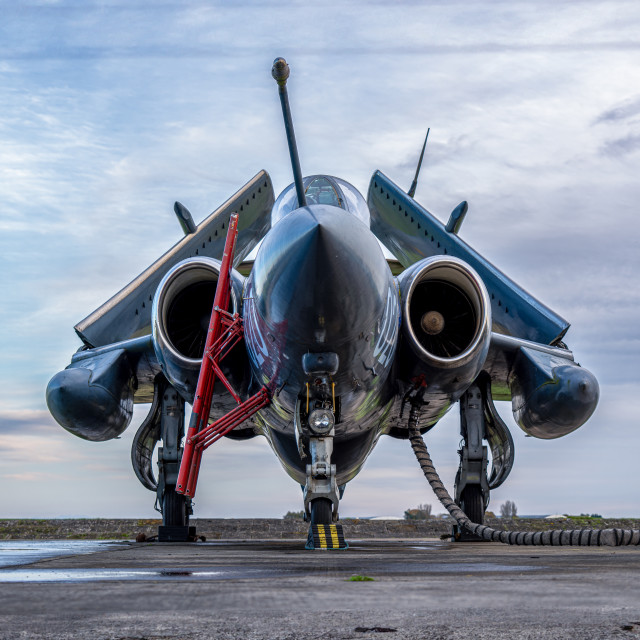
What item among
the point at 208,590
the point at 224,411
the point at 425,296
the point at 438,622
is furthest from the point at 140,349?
the point at 438,622

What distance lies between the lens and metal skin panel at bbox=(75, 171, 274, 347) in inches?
459

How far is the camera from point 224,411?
384 inches

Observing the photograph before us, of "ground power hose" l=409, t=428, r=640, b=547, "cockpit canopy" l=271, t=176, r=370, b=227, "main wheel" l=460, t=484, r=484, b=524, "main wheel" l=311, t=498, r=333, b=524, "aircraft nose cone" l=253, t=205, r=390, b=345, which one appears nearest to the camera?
"aircraft nose cone" l=253, t=205, r=390, b=345

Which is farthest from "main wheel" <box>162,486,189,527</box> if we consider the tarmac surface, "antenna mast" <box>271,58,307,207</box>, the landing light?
the tarmac surface

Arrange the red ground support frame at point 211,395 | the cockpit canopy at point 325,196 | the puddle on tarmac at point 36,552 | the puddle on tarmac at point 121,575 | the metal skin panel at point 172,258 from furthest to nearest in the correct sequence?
the metal skin panel at point 172,258
the cockpit canopy at point 325,196
the red ground support frame at point 211,395
the puddle on tarmac at point 36,552
the puddle on tarmac at point 121,575

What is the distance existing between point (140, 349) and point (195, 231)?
7.03 ft

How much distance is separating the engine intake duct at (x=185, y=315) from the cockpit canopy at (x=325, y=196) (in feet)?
3.08

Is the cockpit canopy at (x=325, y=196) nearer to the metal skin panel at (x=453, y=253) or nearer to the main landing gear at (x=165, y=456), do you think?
the metal skin panel at (x=453, y=253)

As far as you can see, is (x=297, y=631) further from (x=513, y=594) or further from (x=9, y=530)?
(x=9, y=530)

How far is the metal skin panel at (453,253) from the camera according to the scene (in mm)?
11234

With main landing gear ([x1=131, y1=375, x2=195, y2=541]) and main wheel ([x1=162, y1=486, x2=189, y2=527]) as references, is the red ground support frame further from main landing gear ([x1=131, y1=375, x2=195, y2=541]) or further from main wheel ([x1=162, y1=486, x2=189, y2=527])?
main wheel ([x1=162, y1=486, x2=189, y2=527])

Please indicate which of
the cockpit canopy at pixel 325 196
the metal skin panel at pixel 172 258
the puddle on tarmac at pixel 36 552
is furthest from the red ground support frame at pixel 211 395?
the metal skin panel at pixel 172 258

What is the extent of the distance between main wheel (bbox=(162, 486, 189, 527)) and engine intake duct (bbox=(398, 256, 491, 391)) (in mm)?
4451

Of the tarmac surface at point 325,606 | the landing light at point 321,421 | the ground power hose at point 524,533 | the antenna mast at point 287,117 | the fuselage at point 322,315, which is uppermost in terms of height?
the antenna mast at point 287,117
